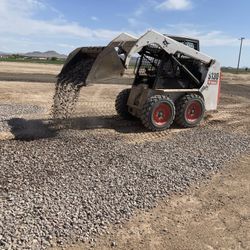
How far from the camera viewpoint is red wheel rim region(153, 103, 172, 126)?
11.2 m

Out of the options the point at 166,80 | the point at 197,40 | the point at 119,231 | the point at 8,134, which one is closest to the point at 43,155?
the point at 8,134

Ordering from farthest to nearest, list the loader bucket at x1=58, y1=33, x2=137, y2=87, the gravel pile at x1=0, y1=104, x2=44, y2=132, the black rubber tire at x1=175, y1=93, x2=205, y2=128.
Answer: the gravel pile at x1=0, y1=104, x2=44, y2=132 → the black rubber tire at x1=175, y1=93, x2=205, y2=128 → the loader bucket at x1=58, y1=33, x2=137, y2=87

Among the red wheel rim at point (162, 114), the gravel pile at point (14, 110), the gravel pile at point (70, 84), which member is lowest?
the gravel pile at point (14, 110)

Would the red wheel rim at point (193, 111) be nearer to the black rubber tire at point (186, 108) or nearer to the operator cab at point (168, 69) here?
the black rubber tire at point (186, 108)

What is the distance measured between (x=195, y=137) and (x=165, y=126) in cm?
100

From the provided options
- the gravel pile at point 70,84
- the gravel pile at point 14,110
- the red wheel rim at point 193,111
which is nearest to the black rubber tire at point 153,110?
the red wheel rim at point 193,111

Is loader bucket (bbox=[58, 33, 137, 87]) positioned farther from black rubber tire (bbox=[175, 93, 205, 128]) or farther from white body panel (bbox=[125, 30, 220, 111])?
black rubber tire (bbox=[175, 93, 205, 128])

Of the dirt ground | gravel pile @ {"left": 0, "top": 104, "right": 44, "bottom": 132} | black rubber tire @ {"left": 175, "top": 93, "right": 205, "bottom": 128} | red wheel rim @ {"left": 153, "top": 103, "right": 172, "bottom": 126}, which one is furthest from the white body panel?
gravel pile @ {"left": 0, "top": 104, "right": 44, "bottom": 132}

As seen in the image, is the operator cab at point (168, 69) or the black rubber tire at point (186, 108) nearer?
the operator cab at point (168, 69)

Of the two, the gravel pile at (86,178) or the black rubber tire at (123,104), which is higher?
the black rubber tire at (123,104)

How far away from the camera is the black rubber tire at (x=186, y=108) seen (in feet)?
Answer: 38.7

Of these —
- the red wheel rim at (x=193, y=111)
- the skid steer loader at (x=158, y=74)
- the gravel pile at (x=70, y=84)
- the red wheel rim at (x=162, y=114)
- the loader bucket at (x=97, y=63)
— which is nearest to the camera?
the loader bucket at (x=97, y=63)

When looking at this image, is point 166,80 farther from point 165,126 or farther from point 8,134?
point 8,134

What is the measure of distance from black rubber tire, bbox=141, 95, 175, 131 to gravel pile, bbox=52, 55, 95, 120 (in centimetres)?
186
